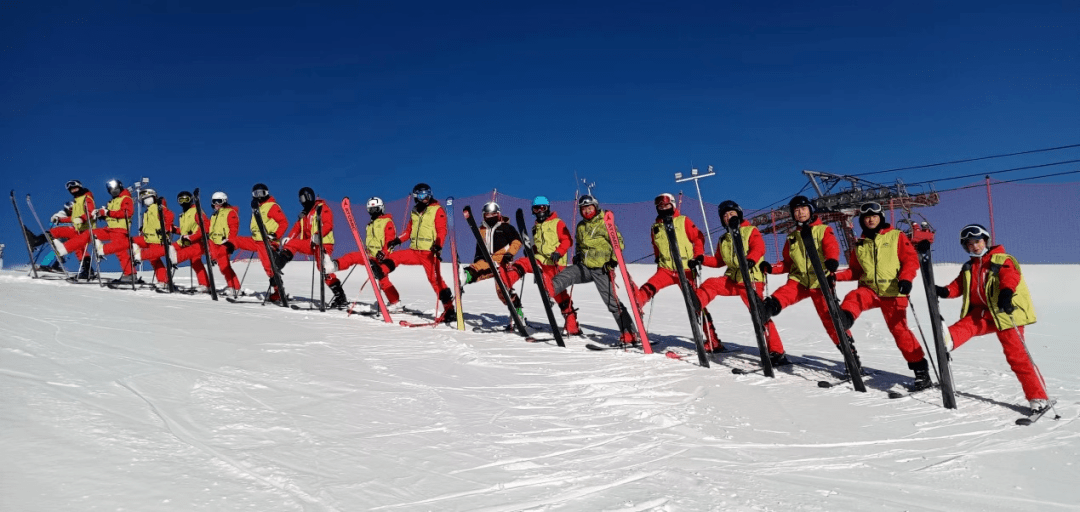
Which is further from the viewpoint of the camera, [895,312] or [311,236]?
[311,236]

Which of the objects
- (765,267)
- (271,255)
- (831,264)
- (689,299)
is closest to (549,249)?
(689,299)

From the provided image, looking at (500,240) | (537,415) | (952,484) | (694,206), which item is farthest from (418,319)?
(694,206)

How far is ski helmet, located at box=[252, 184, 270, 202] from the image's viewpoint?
35.7ft

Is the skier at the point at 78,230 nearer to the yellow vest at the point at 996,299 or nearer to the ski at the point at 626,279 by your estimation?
Result: the ski at the point at 626,279

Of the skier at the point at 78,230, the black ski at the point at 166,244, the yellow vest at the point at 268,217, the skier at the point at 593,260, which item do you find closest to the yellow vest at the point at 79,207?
the skier at the point at 78,230

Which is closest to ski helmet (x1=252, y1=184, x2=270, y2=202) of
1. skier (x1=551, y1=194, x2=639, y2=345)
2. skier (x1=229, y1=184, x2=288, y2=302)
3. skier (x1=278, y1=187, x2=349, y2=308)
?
skier (x1=229, y1=184, x2=288, y2=302)

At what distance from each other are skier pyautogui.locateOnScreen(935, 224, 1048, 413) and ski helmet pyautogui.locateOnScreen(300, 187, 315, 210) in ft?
29.5

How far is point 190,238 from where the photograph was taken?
462 inches

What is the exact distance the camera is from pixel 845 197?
Result: 2809cm

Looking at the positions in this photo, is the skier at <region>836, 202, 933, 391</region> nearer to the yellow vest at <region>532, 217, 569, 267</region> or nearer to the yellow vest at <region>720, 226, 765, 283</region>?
the yellow vest at <region>720, 226, 765, 283</region>

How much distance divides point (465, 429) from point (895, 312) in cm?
418

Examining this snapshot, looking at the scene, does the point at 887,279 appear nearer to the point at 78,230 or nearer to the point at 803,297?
the point at 803,297

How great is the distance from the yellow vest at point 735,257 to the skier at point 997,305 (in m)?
1.93

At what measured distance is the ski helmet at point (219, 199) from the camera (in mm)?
11453
